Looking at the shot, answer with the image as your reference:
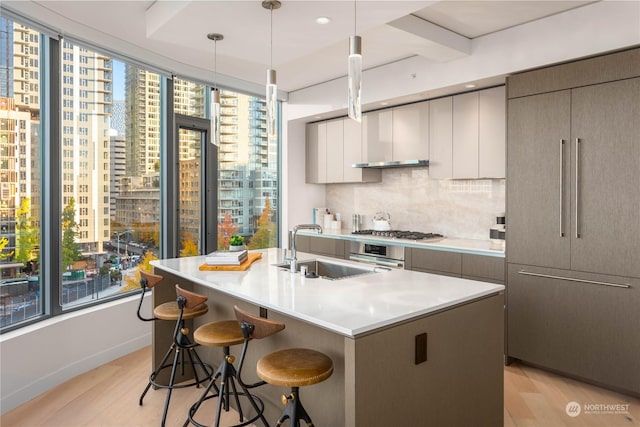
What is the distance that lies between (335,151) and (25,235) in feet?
11.5

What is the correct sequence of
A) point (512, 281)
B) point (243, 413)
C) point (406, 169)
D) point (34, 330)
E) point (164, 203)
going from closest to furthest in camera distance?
point (243, 413), point (34, 330), point (512, 281), point (164, 203), point (406, 169)

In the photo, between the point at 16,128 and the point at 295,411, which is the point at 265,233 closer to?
the point at 16,128

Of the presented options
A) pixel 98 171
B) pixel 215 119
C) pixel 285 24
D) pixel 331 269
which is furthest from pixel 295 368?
pixel 98 171

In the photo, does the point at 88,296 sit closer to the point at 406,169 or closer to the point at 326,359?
the point at 326,359

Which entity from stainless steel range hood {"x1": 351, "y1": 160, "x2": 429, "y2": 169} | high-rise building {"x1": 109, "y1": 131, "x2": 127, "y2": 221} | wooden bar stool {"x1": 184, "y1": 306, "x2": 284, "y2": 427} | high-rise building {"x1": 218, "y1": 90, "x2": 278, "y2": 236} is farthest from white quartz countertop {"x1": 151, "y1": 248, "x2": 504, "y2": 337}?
high-rise building {"x1": 218, "y1": 90, "x2": 278, "y2": 236}

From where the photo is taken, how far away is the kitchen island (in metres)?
1.88

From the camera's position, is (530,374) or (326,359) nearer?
(326,359)

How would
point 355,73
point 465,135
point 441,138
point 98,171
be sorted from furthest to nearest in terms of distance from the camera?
point 441,138, point 465,135, point 98,171, point 355,73

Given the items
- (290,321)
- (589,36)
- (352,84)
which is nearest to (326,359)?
(290,321)

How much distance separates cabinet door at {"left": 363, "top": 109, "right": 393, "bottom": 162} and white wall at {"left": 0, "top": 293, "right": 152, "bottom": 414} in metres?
2.90

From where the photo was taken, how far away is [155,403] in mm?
3145

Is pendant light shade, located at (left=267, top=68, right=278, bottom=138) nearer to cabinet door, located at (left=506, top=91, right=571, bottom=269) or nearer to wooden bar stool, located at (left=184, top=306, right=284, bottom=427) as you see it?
wooden bar stool, located at (left=184, top=306, right=284, bottom=427)

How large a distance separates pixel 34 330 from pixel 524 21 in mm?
4418

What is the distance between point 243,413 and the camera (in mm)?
2973
